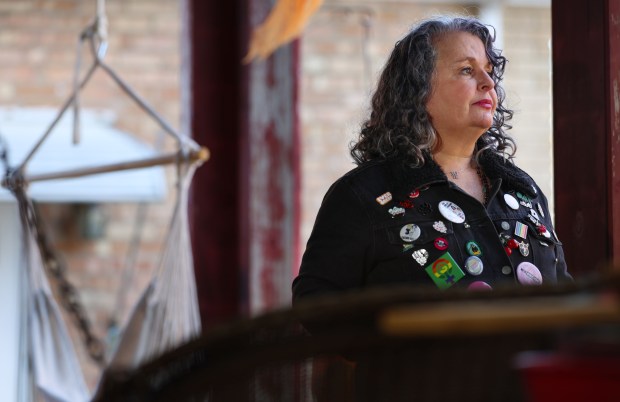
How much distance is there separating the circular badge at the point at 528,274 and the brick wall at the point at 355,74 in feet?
11.2

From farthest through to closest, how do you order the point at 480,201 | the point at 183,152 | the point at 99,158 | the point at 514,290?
the point at 99,158
the point at 183,152
the point at 480,201
the point at 514,290

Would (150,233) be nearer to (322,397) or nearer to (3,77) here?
(3,77)

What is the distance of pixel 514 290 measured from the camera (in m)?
0.73

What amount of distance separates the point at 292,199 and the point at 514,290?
2.41 meters

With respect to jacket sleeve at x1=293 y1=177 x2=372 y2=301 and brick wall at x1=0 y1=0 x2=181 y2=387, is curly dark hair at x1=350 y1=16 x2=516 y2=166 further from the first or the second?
brick wall at x1=0 y1=0 x2=181 y2=387

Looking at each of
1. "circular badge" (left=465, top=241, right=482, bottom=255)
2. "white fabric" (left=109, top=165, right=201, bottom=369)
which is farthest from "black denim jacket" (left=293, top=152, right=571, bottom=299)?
"white fabric" (left=109, top=165, right=201, bottom=369)

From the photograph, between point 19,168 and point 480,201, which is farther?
point 19,168

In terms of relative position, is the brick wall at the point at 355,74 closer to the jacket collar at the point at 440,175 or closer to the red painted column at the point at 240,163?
the red painted column at the point at 240,163

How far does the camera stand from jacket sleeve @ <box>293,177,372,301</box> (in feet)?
5.18

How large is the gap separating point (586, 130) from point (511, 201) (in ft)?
0.51

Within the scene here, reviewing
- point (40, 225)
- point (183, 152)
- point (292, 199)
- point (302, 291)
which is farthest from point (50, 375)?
point (302, 291)

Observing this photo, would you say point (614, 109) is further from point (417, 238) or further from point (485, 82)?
point (417, 238)

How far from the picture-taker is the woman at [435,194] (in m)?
1.58

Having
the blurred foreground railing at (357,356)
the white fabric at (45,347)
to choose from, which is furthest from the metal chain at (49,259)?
the blurred foreground railing at (357,356)
